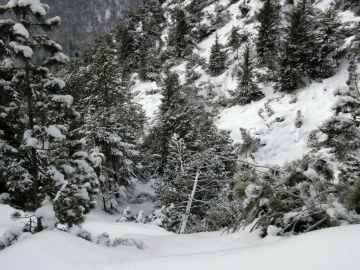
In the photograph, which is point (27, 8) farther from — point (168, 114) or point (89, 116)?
point (168, 114)

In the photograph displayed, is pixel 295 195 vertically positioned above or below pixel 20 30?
below

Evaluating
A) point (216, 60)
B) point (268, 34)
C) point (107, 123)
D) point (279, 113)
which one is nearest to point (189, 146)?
point (107, 123)

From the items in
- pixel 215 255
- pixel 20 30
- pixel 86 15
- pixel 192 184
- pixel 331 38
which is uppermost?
pixel 86 15

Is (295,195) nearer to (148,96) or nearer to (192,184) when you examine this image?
(192,184)

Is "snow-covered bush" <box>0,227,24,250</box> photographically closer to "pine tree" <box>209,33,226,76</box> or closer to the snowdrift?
the snowdrift

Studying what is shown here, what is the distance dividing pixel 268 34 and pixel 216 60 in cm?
603

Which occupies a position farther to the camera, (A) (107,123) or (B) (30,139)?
(A) (107,123)

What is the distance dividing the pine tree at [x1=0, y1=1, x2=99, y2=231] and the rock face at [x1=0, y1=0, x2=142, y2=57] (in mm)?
124517

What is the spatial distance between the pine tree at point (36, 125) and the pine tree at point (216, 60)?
24.7 metres

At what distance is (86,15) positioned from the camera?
154 metres

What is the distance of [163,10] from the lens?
162 ft

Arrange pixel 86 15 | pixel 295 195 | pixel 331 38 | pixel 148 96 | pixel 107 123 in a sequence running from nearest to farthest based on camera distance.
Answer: pixel 295 195 < pixel 107 123 < pixel 331 38 < pixel 148 96 < pixel 86 15

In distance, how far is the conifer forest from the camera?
223 centimetres

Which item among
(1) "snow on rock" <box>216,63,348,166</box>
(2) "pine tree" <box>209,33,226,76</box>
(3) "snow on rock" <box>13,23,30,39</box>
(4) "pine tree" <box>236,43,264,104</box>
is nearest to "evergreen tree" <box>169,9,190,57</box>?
(2) "pine tree" <box>209,33,226,76</box>
